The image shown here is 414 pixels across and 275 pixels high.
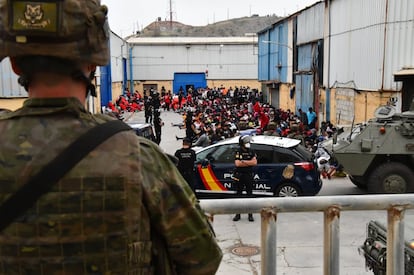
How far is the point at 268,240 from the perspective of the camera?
2699mm

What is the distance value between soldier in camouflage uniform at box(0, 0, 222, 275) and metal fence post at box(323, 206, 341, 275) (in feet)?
4.04

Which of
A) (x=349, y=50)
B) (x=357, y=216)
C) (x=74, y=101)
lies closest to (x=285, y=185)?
(x=357, y=216)

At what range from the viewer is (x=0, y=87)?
18.2 meters

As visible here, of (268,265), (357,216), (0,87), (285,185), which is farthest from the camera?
(0,87)

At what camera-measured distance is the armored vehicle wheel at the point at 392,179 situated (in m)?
11.1

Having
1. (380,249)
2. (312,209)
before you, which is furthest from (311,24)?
(312,209)

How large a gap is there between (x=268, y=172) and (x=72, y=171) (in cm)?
953

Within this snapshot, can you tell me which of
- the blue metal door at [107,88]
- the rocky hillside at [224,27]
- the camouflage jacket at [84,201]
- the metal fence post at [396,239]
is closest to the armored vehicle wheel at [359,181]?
the metal fence post at [396,239]

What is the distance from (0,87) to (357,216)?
13.5 metres

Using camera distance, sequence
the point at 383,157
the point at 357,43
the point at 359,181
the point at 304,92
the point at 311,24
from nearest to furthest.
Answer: the point at 383,157 → the point at 359,181 → the point at 357,43 → the point at 311,24 → the point at 304,92

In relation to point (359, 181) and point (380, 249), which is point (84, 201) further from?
point (359, 181)

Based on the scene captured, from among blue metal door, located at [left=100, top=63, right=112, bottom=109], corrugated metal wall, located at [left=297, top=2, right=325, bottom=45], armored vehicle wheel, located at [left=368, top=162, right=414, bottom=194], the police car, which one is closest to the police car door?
the police car

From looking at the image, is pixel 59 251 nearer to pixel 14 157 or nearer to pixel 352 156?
pixel 14 157

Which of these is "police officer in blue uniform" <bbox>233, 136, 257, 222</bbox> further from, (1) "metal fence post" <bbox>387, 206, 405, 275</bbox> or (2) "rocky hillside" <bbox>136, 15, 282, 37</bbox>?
(2) "rocky hillside" <bbox>136, 15, 282, 37</bbox>
